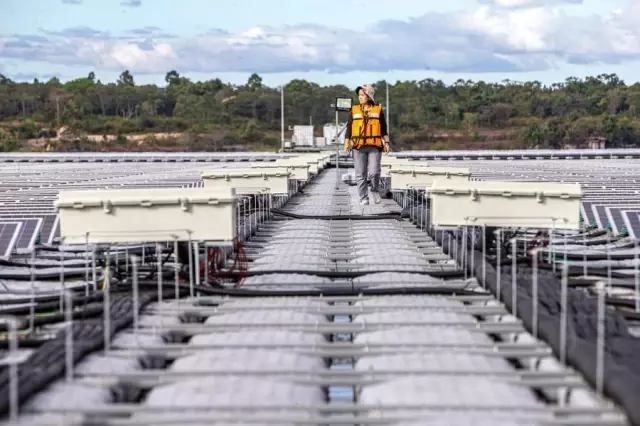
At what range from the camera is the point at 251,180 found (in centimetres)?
2273

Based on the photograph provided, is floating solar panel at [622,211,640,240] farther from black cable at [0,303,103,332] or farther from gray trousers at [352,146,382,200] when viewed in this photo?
black cable at [0,303,103,332]

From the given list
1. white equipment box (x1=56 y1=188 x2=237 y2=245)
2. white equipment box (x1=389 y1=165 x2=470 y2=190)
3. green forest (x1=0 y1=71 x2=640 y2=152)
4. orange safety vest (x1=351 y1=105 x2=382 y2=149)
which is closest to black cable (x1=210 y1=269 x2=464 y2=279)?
white equipment box (x1=56 y1=188 x2=237 y2=245)

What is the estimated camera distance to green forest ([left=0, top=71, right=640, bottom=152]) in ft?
364

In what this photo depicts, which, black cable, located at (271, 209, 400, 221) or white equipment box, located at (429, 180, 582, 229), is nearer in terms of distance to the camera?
white equipment box, located at (429, 180, 582, 229)

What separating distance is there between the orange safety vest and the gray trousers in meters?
0.13

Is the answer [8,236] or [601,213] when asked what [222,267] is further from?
[601,213]

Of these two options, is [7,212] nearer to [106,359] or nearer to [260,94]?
[106,359]

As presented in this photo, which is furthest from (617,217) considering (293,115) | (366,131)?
(293,115)

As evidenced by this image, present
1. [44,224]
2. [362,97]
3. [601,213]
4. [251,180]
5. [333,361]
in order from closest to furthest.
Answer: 1. [333,361]
2. [362,97]
3. [44,224]
4. [601,213]
5. [251,180]

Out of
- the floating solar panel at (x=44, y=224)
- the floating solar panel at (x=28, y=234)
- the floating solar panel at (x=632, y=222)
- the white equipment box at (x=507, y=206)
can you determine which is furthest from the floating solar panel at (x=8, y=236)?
the floating solar panel at (x=632, y=222)

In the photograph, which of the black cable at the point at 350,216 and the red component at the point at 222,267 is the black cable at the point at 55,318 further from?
the black cable at the point at 350,216

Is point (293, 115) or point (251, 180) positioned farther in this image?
point (293, 115)

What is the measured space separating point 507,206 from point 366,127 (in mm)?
4264

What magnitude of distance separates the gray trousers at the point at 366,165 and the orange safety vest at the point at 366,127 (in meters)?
0.13
